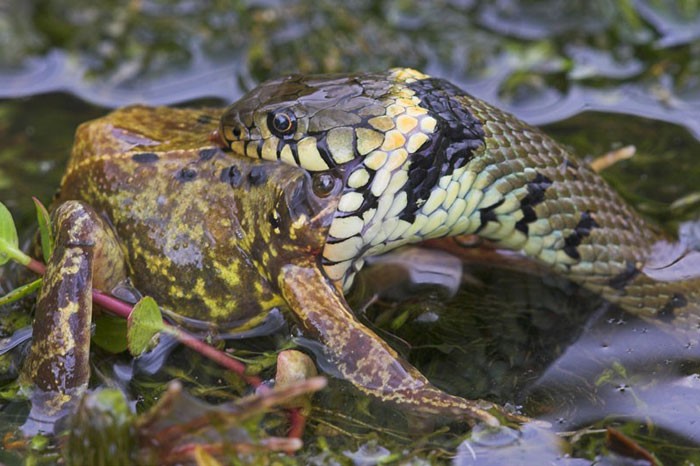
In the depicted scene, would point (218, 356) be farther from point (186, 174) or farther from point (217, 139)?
point (217, 139)

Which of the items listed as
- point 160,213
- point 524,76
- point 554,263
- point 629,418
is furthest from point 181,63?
point 629,418

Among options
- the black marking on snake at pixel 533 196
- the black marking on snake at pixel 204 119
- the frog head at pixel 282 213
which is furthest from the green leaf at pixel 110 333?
the black marking on snake at pixel 533 196

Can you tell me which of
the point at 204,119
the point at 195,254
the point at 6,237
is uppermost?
the point at 204,119

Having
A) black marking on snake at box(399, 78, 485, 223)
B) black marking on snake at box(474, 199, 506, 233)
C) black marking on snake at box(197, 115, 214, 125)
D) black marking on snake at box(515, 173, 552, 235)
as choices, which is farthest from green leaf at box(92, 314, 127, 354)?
black marking on snake at box(515, 173, 552, 235)

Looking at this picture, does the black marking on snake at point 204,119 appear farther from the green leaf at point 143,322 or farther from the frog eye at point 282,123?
the green leaf at point 143,322

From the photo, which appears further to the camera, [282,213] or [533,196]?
[533,196]

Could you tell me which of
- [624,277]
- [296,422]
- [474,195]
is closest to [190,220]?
[296,422]

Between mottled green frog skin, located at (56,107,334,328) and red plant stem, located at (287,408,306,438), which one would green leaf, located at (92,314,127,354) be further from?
red plant stem, located at (287,408,306,438)
